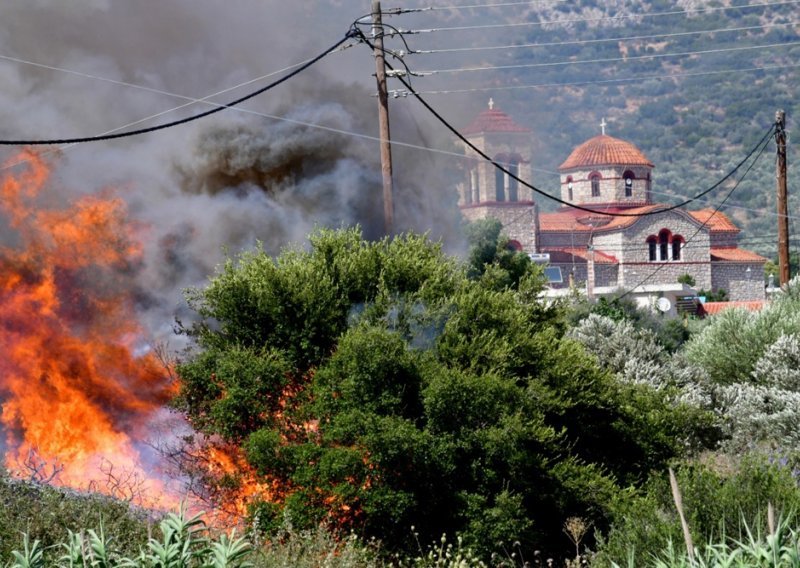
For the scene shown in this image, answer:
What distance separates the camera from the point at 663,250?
94.0 metres

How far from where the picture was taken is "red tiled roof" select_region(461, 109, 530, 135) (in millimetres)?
91312

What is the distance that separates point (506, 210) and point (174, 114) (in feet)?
211

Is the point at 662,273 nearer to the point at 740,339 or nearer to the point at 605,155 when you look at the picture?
the point at 605,155

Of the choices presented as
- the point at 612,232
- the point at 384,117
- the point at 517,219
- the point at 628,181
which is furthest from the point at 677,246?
the point at 384,117

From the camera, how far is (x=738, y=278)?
94.9 meters

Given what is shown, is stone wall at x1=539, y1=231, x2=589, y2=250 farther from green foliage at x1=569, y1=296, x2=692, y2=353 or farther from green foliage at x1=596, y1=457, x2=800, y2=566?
green foliage at x1=596, y1=457, x2=800, y2=566

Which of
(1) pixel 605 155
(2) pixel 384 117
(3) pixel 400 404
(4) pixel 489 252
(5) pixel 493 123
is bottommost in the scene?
(3) pixel 400 404

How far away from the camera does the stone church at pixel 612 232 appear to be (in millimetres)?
91000

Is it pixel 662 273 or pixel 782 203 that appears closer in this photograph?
pixel 782 203

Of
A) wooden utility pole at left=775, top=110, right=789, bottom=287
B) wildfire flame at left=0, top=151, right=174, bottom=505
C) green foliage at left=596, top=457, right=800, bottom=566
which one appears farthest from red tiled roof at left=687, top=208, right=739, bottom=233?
green foliage at left=596, top=457, right=800, bottom=566

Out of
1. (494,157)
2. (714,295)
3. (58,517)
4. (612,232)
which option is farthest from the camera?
(494,157)

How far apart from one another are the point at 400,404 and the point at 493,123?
253 feet

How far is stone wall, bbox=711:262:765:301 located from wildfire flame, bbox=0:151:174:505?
74049 millimetres

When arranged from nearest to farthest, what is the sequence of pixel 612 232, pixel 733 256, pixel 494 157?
pixel 612 232
pixel 733 256
pixel 494 157
